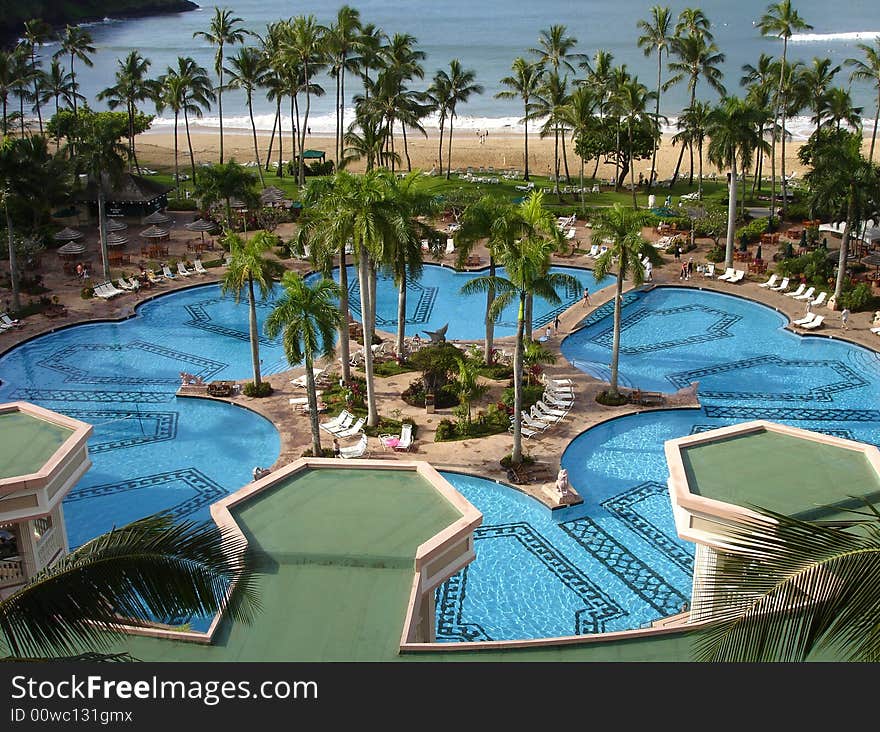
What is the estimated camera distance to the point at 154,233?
2007 inches

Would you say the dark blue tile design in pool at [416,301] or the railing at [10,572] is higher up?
the dark blue tile design in pool at [416,301]

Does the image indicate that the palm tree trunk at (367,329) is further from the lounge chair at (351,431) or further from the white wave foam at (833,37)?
the white wave foam at (833,37)

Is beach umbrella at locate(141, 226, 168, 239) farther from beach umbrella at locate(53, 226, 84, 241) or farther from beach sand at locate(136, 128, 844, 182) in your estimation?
beach sand at locate(136, 128, 844, 182)

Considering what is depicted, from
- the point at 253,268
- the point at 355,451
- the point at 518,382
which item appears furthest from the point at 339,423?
the point at 518,382

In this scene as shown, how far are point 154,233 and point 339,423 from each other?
24724mm

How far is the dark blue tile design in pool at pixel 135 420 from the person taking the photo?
1225 inches

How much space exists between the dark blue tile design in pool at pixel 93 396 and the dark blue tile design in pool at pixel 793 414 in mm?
19473

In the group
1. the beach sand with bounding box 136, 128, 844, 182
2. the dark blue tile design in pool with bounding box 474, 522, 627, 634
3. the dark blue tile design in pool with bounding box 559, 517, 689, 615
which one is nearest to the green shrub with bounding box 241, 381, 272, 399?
the dark blue tile design in pool with bounding box 474, 522, 627, 634

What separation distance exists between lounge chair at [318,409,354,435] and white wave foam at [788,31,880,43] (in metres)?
151

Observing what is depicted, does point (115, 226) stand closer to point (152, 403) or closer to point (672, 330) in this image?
point (152, 403)

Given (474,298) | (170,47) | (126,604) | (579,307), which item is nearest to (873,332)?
(579,307)

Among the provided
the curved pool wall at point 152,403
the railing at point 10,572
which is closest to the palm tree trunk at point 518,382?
the curved pool wall at point 152,403

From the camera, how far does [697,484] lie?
17984 mm

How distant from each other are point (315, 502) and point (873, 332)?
29224 mm
